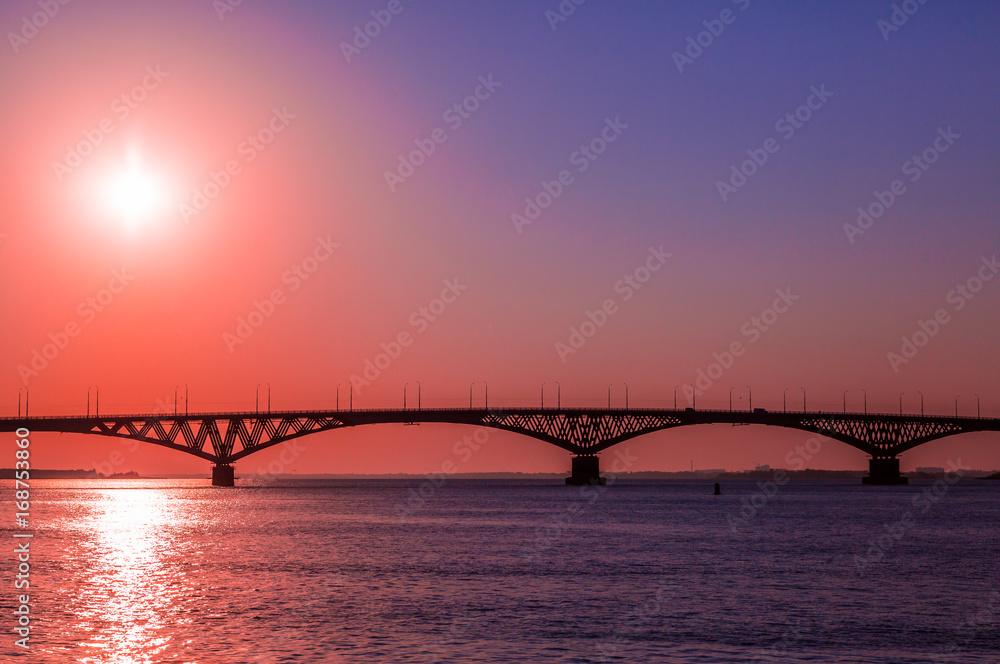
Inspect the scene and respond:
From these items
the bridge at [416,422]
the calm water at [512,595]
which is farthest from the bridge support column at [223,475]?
the calm water at [512,595]

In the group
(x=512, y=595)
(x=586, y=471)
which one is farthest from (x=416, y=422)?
(x=512, y=595)

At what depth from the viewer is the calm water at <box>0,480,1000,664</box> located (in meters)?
28.7

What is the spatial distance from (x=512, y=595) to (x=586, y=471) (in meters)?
144

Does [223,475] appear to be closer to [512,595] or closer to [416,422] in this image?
[416,422]

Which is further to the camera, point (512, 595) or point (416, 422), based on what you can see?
point (416, 422)

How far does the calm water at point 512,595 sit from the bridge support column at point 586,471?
4159 inches

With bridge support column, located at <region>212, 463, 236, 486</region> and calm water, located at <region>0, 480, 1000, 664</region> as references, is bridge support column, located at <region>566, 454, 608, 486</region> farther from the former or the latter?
calm water, located at <region>0, 480, 1000, 664</region>

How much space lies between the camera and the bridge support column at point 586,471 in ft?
594

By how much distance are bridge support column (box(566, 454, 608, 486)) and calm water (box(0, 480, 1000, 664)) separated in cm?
10564

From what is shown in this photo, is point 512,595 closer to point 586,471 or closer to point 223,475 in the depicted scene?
point 586,471

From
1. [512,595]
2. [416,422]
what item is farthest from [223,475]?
[512,595]

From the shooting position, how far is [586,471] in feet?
594

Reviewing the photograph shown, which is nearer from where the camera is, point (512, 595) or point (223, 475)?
point (512, 595)

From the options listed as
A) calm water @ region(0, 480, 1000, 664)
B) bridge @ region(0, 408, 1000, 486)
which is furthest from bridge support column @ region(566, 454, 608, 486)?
calm water @ region(0, 480, 1000, 664)
